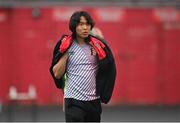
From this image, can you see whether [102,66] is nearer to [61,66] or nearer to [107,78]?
[107,78]

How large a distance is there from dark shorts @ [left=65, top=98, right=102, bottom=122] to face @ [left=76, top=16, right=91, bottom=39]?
1.88 ft

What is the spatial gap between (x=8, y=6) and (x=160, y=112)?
4719 mm

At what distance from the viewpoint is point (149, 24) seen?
60.3 feet

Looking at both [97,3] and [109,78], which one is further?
[97,3]

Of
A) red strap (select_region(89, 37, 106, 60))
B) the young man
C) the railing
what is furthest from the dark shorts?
the railing

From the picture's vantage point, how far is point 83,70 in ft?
20.2

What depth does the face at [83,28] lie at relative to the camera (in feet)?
19.9

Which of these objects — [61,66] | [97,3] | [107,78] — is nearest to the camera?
[61,66]

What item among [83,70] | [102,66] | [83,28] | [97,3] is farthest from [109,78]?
[97,3]

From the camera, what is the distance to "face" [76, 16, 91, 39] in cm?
608

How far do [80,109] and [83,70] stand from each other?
0.34m

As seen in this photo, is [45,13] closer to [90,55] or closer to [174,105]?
[174,105]

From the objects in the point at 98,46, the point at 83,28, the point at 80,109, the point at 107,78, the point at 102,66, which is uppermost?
the point at 83,28

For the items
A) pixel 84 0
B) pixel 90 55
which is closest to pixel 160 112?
pixel 84 0
